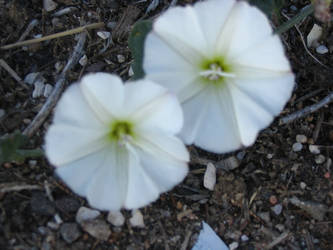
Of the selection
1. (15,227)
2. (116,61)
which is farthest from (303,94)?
(15,227)

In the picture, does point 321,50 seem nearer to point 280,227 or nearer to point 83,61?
point 280,227

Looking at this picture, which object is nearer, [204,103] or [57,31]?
[204,103]

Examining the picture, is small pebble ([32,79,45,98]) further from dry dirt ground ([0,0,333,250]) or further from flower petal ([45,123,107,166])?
flower petal ([45,123,107,166])

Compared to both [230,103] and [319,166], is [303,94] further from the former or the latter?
[230,103]

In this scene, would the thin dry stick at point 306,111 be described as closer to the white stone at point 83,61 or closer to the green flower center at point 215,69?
the green flower center at point 215,69

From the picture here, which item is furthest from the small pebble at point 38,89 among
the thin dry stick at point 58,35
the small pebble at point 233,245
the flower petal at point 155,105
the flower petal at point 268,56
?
the small pebble at point 233,245

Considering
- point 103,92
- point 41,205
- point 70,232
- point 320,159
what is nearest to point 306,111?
point 320,159

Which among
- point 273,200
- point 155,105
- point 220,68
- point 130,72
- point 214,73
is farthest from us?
point 130,72
